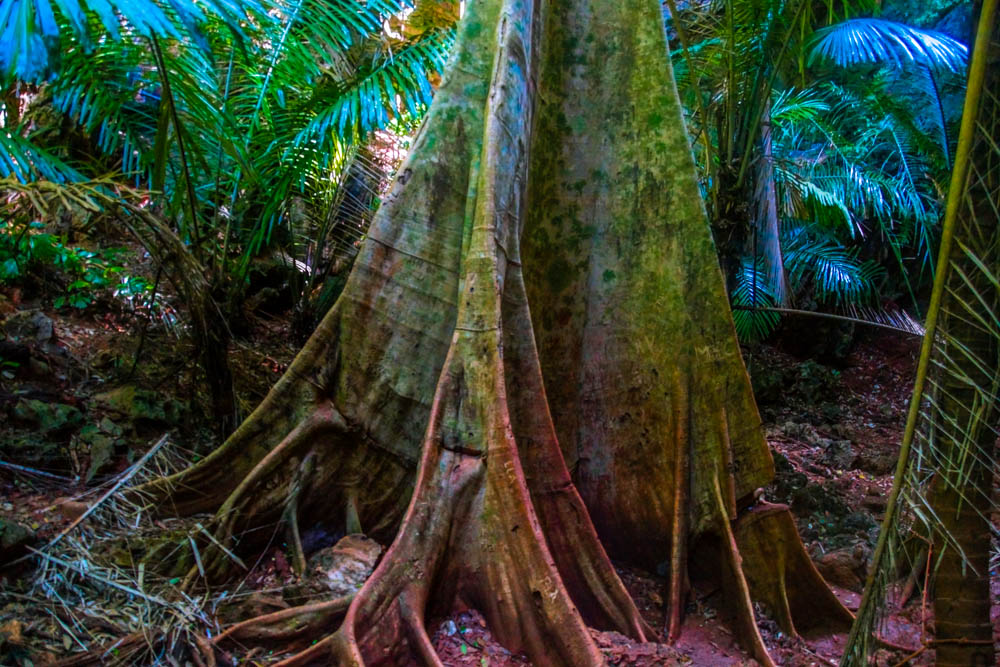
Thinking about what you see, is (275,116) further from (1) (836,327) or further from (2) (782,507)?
(1) (836,327)

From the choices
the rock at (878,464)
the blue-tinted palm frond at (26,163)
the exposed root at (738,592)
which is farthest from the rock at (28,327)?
the rock at (878,464)

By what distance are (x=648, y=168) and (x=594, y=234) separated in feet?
1.45

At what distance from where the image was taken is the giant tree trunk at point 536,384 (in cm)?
289

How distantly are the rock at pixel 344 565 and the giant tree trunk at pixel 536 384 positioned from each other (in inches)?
8.6

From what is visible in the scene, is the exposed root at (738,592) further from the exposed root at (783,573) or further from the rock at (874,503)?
the rock at (874,503)

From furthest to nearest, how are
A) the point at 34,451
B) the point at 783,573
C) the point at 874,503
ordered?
the point at 874,503 < the point at 34,451 < the point at 783,573

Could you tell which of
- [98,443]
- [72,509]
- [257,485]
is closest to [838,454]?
[257,485]

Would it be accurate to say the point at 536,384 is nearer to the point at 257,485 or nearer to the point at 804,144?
the point at 257,485

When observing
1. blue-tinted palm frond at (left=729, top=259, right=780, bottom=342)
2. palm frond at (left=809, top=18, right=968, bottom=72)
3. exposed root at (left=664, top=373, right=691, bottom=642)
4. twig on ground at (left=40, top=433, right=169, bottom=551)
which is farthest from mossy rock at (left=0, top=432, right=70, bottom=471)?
blue-tinted palm frond at (left=729, top=259, right=780, bottom=342)

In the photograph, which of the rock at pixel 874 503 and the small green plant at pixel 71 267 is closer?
the small green plant at pixel 71 267

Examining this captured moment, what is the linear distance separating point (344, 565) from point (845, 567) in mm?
3137

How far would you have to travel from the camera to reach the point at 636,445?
3.72 m

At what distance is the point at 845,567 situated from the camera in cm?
445

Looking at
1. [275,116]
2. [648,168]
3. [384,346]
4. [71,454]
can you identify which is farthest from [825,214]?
[71,454]
